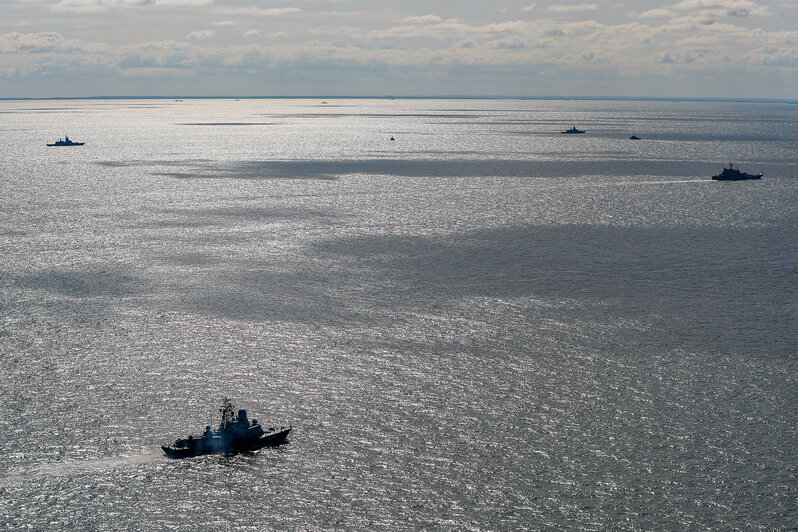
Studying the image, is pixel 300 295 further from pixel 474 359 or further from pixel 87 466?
pixel 87 466

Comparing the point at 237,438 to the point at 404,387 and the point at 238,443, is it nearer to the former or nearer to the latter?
the point at 238,443

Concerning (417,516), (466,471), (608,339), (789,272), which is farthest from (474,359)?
(789,272)

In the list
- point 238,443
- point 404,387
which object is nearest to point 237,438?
point 238,443

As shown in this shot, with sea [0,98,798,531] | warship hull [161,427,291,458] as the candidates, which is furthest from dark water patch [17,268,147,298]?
warship hull [161,427,291,458]

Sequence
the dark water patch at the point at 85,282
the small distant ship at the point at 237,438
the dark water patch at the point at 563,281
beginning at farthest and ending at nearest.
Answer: the dark water patch at the point at 85,282, the dark water patch at the point at 563,281, the small distant ship at the point at 237,438

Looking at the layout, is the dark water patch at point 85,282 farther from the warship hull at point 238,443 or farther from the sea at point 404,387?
the warship hull at point 238,443

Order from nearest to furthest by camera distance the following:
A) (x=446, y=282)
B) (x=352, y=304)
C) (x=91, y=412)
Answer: (x=91, y=412) → (x=352, y=304) → (x=446, y=282)

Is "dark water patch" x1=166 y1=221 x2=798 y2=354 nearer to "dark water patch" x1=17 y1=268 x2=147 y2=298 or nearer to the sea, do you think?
the sea

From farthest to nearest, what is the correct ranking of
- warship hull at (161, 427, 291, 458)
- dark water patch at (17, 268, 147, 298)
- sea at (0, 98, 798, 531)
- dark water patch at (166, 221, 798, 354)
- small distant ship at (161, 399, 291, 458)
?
dark water patch at (17, 268, 147, 298)
dark water patch at (166, 221, 798, 354)
small distant ship at (161, 399, 291, 458)
warship hull at (161, 427, 291, 458)
sea at (0, 98, 798, 531)

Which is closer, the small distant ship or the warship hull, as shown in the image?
the warship hull

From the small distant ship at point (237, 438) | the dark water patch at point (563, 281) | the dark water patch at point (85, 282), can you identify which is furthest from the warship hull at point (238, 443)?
the dark water patch at point (85, 282)

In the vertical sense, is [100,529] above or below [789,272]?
below
